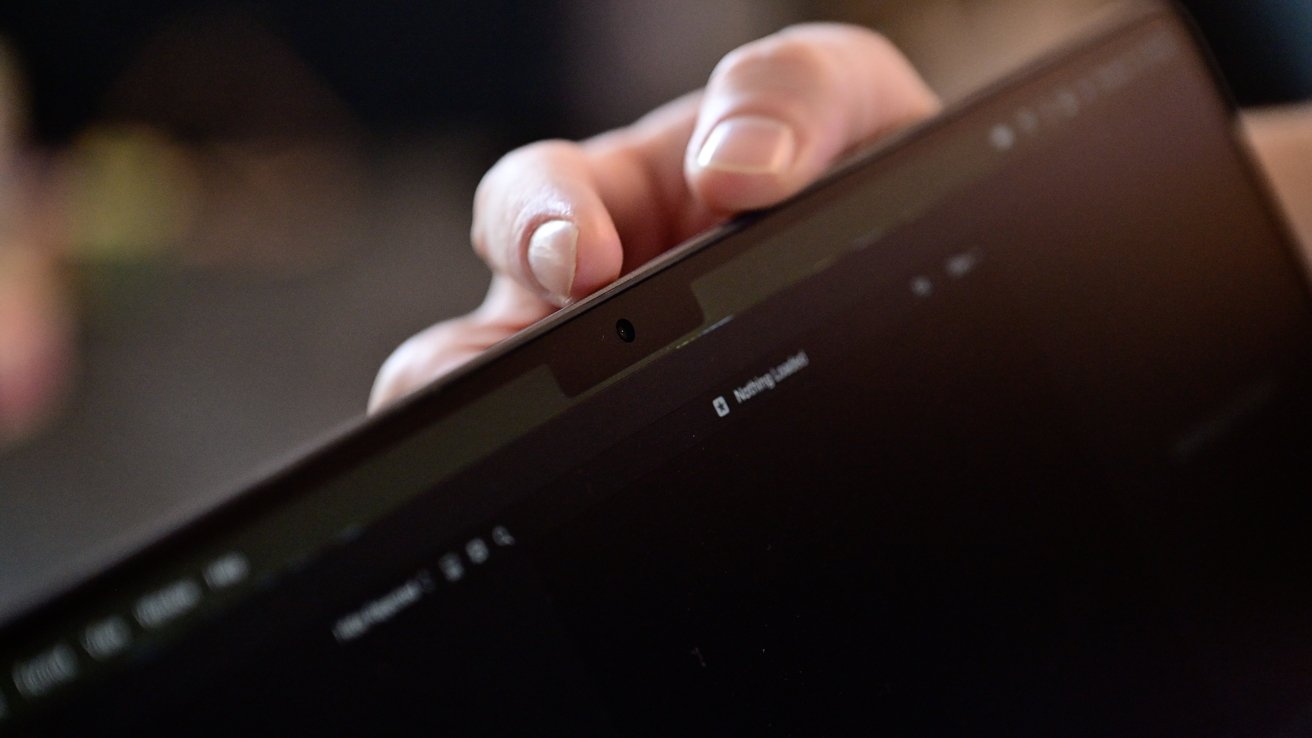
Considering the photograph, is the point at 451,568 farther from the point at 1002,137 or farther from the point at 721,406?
the point at 1002,137

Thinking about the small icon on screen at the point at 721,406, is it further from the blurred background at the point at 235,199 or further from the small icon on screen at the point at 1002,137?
the blurred background at the point at 235,199

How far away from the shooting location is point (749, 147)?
42 cm

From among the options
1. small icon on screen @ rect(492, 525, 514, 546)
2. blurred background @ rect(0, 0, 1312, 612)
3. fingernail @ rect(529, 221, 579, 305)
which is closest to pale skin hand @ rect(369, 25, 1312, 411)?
fingernail @ rect(529, 221, 579, 305)

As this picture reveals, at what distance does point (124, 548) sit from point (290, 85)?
0.80 meters

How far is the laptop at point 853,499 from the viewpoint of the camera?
289 mm

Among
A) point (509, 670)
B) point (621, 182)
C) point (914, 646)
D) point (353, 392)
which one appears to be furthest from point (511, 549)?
point (353, 392)

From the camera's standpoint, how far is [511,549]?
31cm

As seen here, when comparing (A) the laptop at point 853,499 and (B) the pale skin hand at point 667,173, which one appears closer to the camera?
(A) the laptop at point 853,499

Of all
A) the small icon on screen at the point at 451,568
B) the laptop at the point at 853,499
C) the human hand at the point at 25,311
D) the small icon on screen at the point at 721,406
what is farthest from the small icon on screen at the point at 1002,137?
the human hand at the point at 25,311

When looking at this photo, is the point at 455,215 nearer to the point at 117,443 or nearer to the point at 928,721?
A: the point at 117,443

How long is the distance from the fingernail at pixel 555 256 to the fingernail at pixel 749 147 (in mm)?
66

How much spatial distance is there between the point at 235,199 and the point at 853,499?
813mm

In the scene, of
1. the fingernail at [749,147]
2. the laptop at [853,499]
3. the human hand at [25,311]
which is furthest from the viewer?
the human hand at [25,311]

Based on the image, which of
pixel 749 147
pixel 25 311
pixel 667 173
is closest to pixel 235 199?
pixel 25 311
